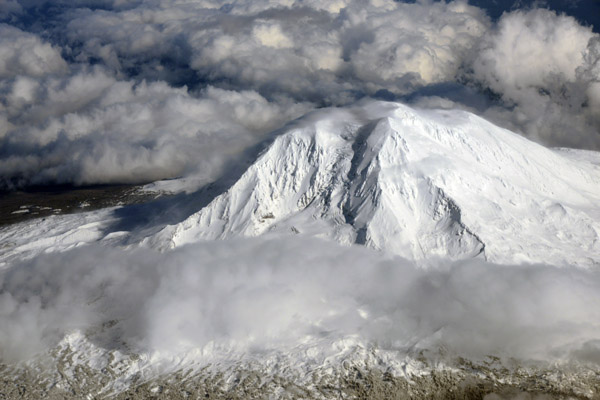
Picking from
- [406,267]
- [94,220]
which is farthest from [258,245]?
[94,220]

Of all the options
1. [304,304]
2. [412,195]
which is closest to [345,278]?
[304,304]

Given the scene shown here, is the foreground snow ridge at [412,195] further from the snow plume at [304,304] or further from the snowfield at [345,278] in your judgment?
the snow plume at [304,304]

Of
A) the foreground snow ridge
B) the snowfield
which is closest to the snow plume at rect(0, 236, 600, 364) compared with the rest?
the snowfield

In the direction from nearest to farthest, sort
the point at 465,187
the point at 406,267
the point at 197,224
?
the point at 406,267
the point at 465,187
the point at 197,224

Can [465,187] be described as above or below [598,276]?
above

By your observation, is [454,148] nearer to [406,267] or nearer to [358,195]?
[358,195]

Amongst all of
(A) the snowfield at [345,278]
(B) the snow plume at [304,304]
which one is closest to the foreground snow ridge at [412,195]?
(A) the snowfield at [345,278]
